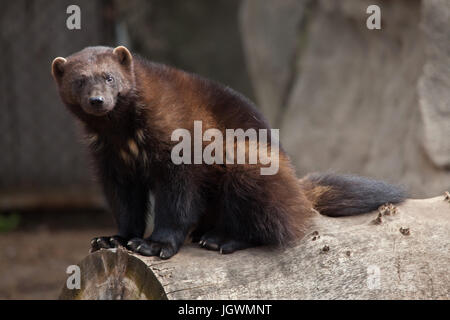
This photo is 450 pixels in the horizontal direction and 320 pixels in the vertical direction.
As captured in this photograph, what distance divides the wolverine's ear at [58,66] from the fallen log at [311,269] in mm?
991

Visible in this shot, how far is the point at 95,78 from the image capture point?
3.50m

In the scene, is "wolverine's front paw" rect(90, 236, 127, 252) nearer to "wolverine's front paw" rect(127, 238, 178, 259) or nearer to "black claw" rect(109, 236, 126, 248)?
"black claw" rect(109, 236, 126, 248)

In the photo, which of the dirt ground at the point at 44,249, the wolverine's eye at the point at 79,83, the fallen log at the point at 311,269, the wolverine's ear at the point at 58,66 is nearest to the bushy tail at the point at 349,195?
the fallen log at the point at 311,269

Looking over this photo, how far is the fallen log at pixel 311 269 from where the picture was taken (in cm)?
303

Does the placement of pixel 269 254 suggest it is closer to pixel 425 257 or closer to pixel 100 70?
pixel 425 257

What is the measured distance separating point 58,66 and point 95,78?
275 mm

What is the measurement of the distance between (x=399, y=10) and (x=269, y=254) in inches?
132

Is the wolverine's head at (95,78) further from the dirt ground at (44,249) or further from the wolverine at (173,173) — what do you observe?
the dirt ground at (44,249)

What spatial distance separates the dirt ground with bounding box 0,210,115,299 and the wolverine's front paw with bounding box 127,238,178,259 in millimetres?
2825

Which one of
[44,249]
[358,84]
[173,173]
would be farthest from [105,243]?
[44,249]

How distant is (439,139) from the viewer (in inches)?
209

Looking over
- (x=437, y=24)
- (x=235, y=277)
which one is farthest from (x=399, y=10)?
(x=235, y=277)

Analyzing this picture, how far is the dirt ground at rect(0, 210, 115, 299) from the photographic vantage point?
632 centimetres

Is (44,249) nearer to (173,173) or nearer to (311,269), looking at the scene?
(173,173)
